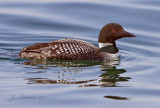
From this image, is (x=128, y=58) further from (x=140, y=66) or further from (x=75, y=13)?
(x=75, y=13)

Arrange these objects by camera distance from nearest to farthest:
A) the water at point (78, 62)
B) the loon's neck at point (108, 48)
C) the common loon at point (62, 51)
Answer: the water at point (78, 62)
the common loon at point (62, 51)
the loon's neck at point (108, 48)

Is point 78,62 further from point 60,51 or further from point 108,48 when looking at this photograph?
point 108,48

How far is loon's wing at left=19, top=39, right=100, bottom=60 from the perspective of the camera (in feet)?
33.3

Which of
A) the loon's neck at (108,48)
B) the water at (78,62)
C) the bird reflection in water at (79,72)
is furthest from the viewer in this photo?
the loon's neck at (108,48)

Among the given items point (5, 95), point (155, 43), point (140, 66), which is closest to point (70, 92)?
point (5, 95)

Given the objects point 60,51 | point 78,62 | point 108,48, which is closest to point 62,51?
point 60,51

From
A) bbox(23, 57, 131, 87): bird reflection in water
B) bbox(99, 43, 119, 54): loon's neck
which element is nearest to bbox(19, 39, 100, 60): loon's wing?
bbox(23, 57, 131, 87): bird reflection in water

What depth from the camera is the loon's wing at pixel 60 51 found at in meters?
10.1

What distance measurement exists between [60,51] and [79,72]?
3.90ft

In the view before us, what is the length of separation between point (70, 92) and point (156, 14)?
7087 millimetres

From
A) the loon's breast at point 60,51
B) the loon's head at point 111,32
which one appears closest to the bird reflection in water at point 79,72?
the loon's breast at point 60,51

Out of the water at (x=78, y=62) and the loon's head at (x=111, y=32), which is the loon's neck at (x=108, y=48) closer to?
the loon's head at (x=111, y=32)

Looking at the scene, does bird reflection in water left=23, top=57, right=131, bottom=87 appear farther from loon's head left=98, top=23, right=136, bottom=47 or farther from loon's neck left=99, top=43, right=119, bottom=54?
loon's head left=98, top=23, right=136, bottom=47

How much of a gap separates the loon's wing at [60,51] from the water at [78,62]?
16 cm
